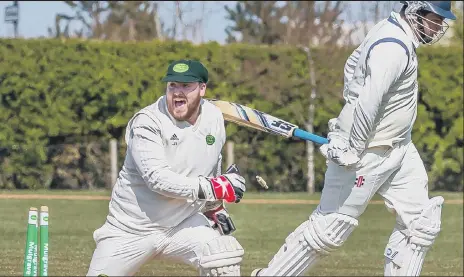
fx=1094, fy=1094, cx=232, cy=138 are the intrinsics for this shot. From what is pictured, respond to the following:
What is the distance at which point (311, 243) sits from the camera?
24.2 ft

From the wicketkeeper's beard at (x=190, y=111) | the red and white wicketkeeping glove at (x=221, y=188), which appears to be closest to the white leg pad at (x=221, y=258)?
the red and white wicketkeeping glove at (x=221, y=188)

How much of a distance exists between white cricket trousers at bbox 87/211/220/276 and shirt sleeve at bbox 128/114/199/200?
0.98 ft

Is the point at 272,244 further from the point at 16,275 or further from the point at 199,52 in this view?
the point at 199,52

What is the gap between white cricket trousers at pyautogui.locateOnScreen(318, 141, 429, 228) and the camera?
7.43 metres

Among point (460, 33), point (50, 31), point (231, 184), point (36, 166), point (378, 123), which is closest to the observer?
point (231, 184)

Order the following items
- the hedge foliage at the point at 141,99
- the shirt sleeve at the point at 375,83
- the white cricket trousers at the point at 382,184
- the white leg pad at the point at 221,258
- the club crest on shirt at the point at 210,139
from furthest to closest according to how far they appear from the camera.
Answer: the hedge foliage at the point at 141,99 < the white cricket trousers at the point at 382,184 < the shirt sleeve at the point at 375,83 < the club crest on shirt at the point at 210,139 < the white leg pad at the point at 221,258

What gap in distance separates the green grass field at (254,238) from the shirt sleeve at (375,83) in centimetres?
257

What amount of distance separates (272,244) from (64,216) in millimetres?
3233

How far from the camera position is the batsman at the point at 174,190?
6.39 metres

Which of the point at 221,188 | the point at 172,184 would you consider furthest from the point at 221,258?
the point at 172,184

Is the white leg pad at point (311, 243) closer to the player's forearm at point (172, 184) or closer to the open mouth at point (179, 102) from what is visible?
the player's forearm at point (172, 184)

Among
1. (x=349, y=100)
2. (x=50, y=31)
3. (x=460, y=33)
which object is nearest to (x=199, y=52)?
(x=50, y=31)

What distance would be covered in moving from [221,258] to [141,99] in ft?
43.9

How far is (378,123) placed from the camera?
24.3 ft
